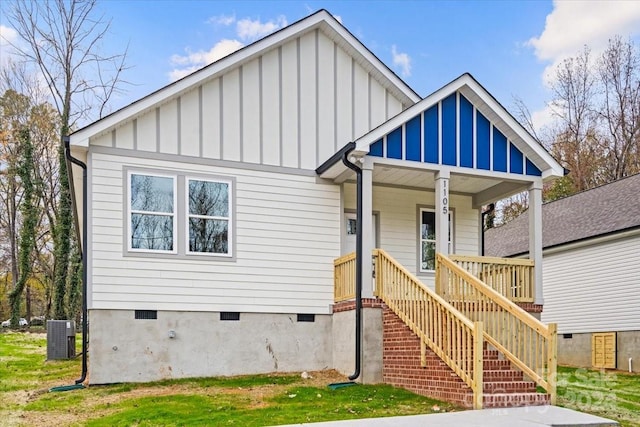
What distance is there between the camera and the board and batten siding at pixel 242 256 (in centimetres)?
1045

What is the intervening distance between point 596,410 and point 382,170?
A: 5568 millimetres

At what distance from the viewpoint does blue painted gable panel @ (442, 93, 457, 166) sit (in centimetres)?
1118

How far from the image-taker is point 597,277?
16797mm

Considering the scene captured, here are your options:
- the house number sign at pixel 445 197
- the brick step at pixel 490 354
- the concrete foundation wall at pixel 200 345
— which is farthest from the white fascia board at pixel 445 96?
the brick step at pixel 490 354

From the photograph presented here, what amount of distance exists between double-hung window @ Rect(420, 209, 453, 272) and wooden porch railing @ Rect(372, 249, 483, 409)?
2.69m

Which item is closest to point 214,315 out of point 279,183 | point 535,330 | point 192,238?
point 192,238

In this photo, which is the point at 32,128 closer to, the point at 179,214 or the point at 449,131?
the point at 179,214

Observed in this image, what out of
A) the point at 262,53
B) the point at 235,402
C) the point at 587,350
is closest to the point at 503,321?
the point at 235,402

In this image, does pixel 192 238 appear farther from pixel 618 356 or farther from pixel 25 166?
pixel 25 166

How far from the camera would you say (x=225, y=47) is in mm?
27828

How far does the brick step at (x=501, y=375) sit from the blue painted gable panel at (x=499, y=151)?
4.11 metres

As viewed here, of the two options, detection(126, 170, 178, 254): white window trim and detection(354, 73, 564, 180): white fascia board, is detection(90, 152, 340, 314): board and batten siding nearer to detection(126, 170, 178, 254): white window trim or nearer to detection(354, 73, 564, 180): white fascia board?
detection(126, 170, 178, 254): white window trim

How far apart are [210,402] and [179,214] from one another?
3810 mm

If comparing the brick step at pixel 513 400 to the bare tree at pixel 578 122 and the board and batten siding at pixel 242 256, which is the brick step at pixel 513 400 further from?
the bare tree at pixel 578 122
